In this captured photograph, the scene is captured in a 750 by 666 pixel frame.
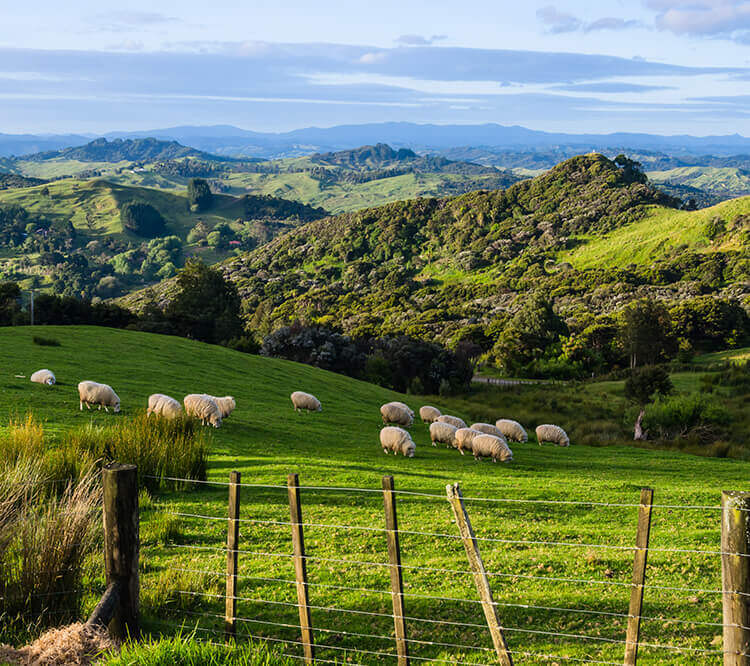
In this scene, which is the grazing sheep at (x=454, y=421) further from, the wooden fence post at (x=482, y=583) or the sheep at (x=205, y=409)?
the wooden fence post at (x=482, y=583)

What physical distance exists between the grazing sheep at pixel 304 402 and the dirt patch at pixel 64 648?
20.5m

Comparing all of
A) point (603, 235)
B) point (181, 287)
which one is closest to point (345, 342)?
point (181, 287)

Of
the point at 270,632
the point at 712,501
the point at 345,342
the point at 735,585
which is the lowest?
the point at 345,342

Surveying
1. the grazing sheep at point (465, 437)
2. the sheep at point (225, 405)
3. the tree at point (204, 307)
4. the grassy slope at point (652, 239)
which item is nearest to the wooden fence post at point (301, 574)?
the grazing sheep at point (465, 437)

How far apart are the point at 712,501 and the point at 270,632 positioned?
11.5 meters

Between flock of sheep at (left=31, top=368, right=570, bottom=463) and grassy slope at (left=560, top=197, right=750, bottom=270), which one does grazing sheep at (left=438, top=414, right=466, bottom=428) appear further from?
grassy slope at (left=560, top=197, right=750, bottom=270)

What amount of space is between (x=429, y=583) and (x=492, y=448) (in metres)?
10.9

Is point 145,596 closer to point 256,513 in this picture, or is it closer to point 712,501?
point 256,513

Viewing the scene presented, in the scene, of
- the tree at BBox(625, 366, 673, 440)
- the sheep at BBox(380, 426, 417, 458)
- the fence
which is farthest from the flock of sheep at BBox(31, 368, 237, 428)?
the tree at BBox(625, 366, 673, 440)

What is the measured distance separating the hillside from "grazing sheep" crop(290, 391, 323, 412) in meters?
67.3

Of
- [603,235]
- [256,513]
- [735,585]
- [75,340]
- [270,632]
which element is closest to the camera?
[735,585]

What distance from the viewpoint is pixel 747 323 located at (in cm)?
8212

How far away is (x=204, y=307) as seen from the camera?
218ft

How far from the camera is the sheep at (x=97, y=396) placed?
1966cm
